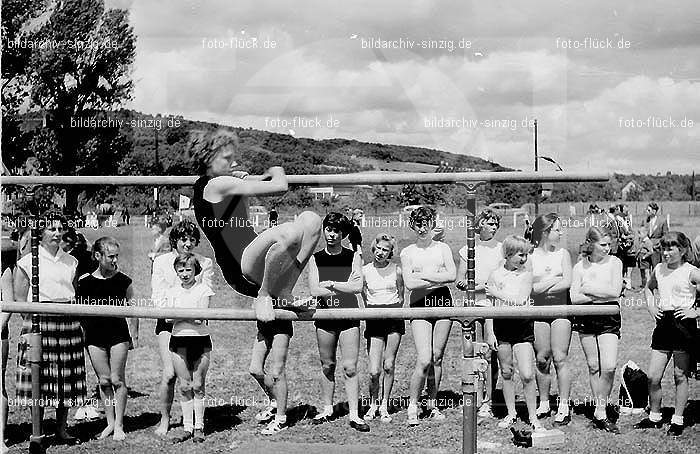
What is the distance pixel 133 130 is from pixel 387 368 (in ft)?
7.88

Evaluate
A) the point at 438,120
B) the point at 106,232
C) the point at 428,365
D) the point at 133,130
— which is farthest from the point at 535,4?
the point at 106,232

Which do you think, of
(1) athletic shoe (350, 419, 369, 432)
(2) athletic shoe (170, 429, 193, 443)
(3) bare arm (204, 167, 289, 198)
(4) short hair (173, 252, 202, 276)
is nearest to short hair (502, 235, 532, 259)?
(1) athletic shoe (350, 419, 369, 432)

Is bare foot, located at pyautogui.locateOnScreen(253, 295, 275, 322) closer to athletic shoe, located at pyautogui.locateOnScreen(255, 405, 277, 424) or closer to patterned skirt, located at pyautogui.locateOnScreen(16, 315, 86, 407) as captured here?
athletic shoe, located at pyautogui.locateOnScreen(255, 405, 277, 424)

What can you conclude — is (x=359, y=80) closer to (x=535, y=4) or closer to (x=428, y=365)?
(x=535, y=4)

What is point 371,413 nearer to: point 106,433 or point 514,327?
point 514,327

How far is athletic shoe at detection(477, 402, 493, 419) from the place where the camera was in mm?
4906

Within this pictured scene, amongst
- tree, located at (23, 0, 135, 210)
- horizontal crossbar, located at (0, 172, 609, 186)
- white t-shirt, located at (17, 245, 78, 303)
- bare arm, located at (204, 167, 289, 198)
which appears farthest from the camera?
tree, located at (23, 0, 135, 210)

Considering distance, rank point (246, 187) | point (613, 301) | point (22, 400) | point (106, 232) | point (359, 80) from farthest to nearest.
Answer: point (106, 232) → point (359, 80) → point (22, 400) → point (613, 301) → point (246, 187)

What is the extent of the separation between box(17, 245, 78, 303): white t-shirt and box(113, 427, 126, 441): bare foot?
2.56ft

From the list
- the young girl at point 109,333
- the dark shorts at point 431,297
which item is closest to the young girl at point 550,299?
the dark shorts at point 431,297

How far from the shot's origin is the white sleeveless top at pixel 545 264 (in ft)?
15.3

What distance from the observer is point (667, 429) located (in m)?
4.61

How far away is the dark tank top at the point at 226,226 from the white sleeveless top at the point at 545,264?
1549 mm

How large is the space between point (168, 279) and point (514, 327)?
187 centimetres
